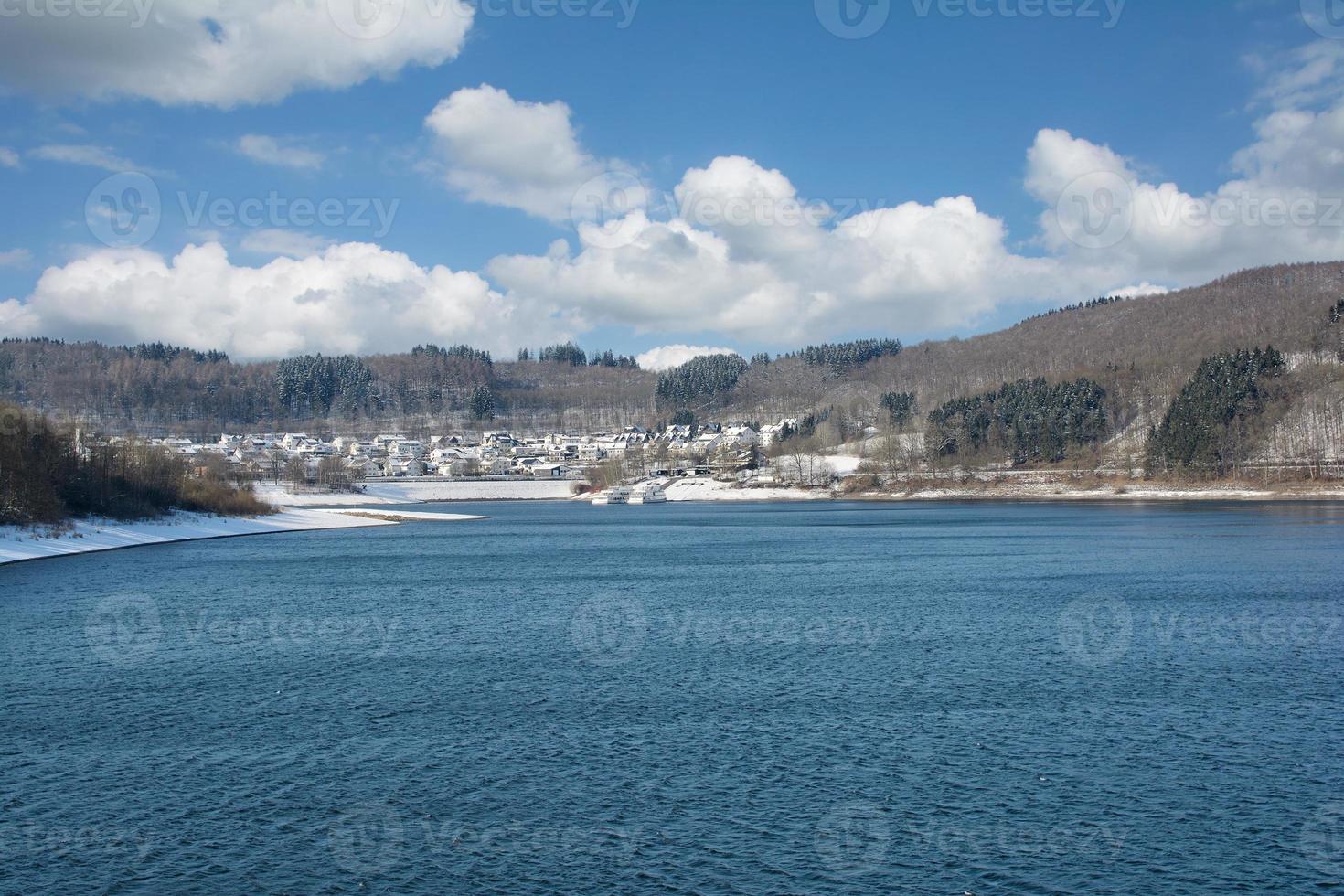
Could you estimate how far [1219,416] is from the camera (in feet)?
333

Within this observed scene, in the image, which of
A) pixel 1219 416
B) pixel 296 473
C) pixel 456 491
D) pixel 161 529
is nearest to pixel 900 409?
pixel 1219 416

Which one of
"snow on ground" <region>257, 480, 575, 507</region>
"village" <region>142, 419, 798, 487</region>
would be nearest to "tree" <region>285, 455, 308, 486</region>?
"village" <region>142, 419, 798, 487</region>

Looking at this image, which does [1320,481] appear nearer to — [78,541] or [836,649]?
[836,649]

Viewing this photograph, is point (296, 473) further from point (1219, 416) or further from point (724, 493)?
point (1219, 416)

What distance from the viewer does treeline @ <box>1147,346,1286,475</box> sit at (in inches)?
3949

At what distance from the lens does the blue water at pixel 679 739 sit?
11.2m

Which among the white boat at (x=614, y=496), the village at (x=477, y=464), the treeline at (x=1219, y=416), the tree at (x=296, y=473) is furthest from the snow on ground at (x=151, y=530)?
the treeline at (x=1219, y=416)

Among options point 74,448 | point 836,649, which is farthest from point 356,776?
point 74,448

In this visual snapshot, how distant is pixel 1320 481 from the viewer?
94.7 meters

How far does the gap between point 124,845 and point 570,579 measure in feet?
90.0

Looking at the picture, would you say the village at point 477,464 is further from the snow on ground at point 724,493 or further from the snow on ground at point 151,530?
the snow on ground at point 151,530

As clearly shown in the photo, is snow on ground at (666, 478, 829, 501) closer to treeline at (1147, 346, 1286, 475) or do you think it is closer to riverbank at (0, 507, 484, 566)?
treeline at (1147, 346, 1286, 475)

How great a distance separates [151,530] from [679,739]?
55585 millimetres

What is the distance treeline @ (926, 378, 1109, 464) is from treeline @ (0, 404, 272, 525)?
273ft
